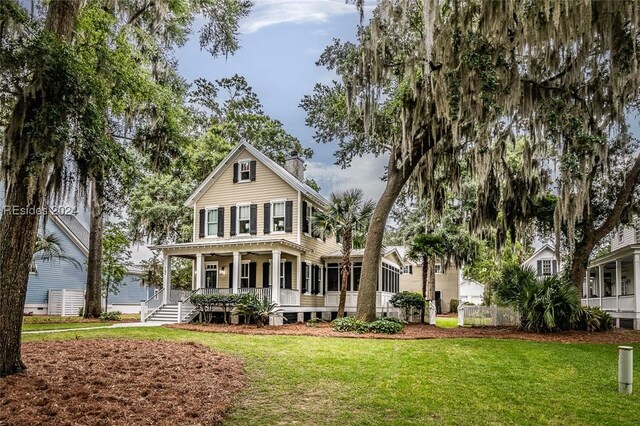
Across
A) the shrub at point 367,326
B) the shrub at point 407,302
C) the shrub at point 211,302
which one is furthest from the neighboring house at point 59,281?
the shrub at point 407,302

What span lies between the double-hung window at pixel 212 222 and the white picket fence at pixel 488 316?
39.5ft

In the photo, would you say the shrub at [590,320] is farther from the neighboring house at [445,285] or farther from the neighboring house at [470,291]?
the neighboring house at [470,291]

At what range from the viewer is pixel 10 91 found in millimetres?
6566

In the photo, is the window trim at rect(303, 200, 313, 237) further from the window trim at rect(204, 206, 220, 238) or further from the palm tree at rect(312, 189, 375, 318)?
the window trim at rect(204, 206, 220, 238)

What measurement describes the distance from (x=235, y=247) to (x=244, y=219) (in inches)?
107

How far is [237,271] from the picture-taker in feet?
65.9

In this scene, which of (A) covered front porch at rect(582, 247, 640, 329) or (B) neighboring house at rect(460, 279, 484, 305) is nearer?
(A) covered front porch at rect(582, 247, 640, 329)

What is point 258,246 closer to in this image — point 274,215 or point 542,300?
point 274,215

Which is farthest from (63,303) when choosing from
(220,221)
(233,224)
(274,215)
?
(274,215)

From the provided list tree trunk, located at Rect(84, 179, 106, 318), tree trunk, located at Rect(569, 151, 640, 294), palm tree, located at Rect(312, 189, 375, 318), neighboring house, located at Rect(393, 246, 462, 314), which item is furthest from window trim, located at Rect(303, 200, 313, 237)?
neighboring house, located at Rect(393, 246, 462, 314)

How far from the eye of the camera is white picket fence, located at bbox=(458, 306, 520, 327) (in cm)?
1855

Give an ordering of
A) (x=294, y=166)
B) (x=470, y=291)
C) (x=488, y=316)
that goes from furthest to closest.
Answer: (x=470, y=291)
(x=294, y=166)
(x=488, y=316)

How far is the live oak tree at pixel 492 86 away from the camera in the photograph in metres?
9.77

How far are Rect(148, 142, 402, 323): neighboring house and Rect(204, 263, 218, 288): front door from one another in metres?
0.01
